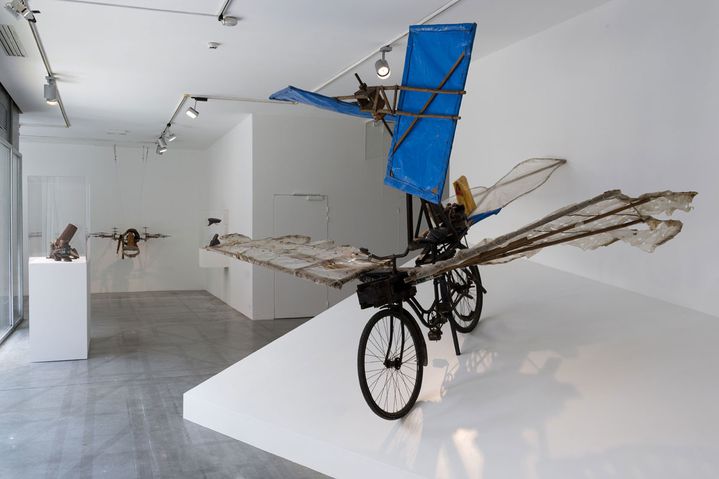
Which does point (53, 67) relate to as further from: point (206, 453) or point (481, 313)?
point (481, 313)

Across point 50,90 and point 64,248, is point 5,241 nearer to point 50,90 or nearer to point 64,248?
point 64,248

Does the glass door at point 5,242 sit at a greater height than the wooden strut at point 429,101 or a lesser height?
lesser

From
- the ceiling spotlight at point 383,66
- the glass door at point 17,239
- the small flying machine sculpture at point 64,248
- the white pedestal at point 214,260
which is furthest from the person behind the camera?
the white pedestal at point 214,260

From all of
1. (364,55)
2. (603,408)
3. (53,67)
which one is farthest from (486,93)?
(53,67)

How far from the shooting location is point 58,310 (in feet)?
23.2

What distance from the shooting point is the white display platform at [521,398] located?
299 cm

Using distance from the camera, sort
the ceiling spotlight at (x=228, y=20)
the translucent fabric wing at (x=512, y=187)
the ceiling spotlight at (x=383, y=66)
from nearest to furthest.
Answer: the translucent fabric wing at (x=512, y=187) < the ceiling spotlight at (x=228, y=20) < the ceiling spotlight at (x=383, y=66)

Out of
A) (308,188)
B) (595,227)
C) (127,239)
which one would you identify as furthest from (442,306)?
(127,239)

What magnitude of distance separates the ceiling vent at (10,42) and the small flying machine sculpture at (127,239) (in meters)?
7.10

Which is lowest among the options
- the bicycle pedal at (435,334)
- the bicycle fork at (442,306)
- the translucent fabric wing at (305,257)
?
the bicycle pedal at (435,334)

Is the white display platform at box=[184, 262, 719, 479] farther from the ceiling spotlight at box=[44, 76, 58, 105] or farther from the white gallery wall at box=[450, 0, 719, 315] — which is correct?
the ceiling spotlight at box=[44, 76, 58, 105]

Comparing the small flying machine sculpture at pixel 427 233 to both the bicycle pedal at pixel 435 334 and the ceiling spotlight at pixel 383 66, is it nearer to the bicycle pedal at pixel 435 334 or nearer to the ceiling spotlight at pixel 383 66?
the bicycle pedal at pixel 435 334

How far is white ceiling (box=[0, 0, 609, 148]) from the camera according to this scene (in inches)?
197

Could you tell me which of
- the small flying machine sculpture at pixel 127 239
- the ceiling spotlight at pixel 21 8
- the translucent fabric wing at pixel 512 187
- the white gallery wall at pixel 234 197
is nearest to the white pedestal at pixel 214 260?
the white gallery wall at pixel 234 197
